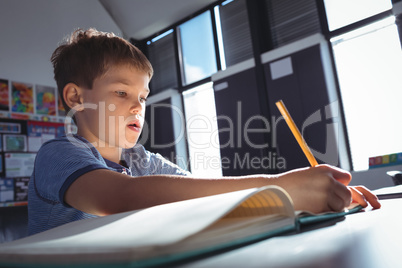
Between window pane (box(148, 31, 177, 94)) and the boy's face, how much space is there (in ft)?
9.98

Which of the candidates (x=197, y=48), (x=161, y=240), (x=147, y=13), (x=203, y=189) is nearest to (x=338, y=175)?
(x=203, y=189)

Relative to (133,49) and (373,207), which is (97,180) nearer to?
(373,207)

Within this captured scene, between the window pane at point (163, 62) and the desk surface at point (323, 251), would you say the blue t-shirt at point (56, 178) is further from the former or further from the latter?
the window pane at point (163, 62)

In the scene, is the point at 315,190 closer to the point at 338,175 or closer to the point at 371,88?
the point at 338,175

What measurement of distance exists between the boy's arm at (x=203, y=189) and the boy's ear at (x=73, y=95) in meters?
0.48

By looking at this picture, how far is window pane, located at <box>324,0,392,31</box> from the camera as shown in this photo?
8.21 feet

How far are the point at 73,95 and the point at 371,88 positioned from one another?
91.2 inches

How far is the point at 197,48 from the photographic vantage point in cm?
372

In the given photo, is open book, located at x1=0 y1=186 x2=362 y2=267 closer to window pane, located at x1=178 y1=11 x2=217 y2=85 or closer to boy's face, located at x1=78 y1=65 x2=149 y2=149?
boy's face, located at x1=78 y1=65 x2=149 y2=149

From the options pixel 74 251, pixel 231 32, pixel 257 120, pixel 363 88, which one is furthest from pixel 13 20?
pixel 74 251

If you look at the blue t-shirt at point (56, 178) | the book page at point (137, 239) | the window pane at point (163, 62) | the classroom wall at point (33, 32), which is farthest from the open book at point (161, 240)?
the window pane at point (163, 62)

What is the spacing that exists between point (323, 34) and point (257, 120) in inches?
34.9

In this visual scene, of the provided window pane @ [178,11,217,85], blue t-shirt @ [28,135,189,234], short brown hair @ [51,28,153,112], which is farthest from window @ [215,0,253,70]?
blue t-shirt @ [28,135,189,234]

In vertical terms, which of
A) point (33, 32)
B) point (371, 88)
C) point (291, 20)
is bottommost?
point (371, 88)
